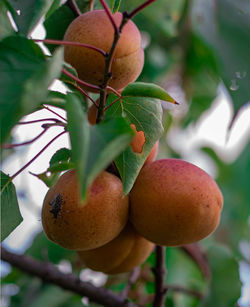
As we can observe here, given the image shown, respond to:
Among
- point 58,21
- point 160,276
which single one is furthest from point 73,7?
point 160,276

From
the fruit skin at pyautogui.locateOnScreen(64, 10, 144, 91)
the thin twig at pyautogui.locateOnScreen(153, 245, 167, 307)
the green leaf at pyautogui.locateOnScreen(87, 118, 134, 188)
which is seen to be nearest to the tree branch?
the thin twig at pyautogui.locateOnScreen(153, 245, 167, 307)

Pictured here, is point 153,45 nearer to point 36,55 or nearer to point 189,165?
point 189,165

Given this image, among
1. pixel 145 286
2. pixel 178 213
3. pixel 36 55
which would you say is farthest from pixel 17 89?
pixel 145 286

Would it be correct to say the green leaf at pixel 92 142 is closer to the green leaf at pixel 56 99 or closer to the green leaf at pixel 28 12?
the green leaf at pixel 56 99

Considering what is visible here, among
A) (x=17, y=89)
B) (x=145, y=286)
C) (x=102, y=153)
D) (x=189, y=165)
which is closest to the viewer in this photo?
(x=102, y=153)

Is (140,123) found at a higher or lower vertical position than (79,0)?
lower

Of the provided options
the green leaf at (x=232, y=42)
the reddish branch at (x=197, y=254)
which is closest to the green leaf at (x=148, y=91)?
the green leaf at (x=232, y=42)

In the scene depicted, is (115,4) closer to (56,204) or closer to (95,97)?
(95,97)
